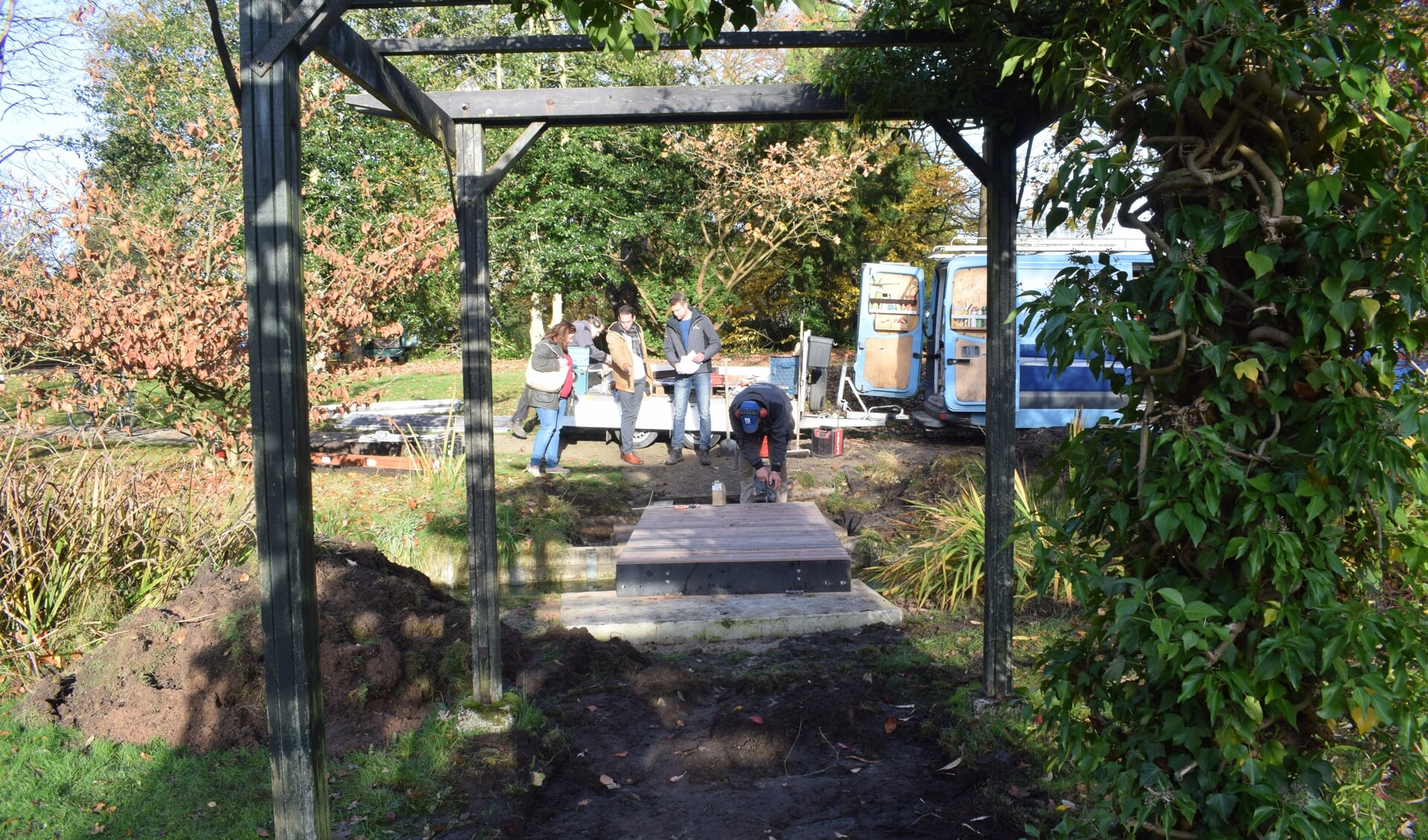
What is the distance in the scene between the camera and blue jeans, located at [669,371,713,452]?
1366 cm

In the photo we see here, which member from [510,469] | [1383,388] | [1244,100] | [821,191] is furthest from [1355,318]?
[821,191]

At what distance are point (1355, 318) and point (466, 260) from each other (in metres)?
4.01

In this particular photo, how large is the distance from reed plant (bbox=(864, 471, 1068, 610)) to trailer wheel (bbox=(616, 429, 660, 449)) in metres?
6.15

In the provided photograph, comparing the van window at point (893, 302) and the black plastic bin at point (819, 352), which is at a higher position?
the van window at point (893, 302)

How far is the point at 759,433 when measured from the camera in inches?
412

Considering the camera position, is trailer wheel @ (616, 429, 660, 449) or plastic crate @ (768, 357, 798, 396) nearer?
trailer wheel @ (616, 429, 660, 449)

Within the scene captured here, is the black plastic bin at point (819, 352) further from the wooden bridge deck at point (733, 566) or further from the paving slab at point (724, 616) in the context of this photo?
the paving slab at point (724, 616)

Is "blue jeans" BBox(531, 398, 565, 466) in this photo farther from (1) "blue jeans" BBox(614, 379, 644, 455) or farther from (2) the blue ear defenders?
(2) the blue ear defenders

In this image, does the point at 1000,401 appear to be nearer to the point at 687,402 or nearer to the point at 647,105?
the point at 647,105

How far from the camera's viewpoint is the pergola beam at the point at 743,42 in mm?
4566

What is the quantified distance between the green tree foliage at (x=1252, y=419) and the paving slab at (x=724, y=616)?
445 centimetres

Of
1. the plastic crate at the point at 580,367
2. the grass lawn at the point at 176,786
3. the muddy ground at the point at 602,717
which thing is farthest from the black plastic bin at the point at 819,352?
the grass lawn at the point at 176,786

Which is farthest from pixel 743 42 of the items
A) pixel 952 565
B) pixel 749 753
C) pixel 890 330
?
pixel 890 330

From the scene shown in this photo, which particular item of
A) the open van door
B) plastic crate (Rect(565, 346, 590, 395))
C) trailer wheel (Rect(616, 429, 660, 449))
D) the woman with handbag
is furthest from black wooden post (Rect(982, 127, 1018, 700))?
the open van door
